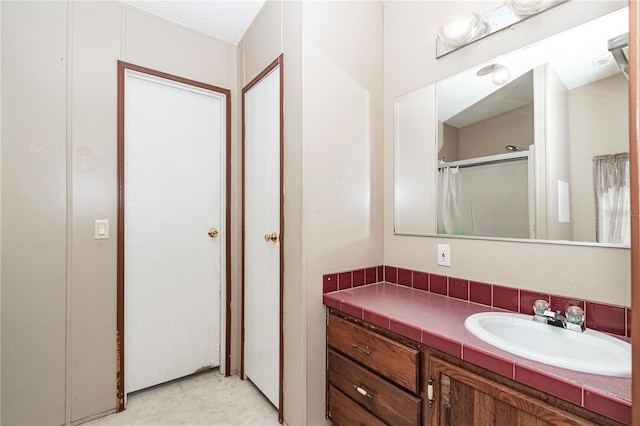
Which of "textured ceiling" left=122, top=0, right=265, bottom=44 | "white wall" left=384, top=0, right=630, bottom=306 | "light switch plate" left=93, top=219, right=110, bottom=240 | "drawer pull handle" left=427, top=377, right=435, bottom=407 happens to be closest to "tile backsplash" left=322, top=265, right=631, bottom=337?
"white wall" left=384, top=0, right=630, bottom=306

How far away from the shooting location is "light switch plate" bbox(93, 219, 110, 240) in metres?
1.77

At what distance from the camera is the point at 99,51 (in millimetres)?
1775

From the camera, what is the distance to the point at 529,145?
129 centimetres

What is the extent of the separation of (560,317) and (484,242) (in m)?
0.42

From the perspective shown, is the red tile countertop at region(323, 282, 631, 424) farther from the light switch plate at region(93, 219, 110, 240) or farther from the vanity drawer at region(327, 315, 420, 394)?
the light switch plate at region(93, 219, 110, 240)

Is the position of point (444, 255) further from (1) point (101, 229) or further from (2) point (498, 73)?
(1) point (101, 229)

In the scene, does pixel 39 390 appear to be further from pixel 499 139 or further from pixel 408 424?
pixel 499 139

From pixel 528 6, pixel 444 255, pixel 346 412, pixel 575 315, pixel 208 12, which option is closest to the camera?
pixel 575 315

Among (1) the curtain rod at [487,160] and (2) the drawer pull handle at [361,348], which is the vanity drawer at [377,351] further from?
(1) the curtain rod at [487,160]

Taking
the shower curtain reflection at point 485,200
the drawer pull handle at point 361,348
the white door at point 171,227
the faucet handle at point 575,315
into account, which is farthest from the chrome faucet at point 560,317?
the white door at point 171,227

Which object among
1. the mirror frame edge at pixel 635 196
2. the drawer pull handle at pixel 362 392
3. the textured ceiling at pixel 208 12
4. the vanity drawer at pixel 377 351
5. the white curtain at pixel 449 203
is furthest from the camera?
the textured ceiling at pixel 208 12

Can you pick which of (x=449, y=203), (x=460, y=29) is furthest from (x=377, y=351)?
(x=460, y=29)

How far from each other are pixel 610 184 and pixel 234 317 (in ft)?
7.49

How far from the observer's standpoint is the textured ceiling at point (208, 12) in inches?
73.2
